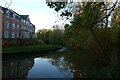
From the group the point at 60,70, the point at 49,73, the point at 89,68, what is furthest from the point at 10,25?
the point at 49,73

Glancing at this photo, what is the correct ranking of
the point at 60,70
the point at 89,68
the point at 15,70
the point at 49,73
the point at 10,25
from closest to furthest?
the point at 49,73
the point at 15,70
the point at 60,70
the point at 89,68
the point at 10,25

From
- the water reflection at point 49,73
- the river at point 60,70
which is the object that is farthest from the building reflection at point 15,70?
the water reflection at point 49,73

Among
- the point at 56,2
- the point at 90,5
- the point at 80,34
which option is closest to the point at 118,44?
the point at 80,34

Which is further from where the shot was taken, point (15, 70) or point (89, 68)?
point (89, 68)

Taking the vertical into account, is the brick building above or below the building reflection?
above

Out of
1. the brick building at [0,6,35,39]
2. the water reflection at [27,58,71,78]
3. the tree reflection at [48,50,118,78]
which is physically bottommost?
the water reflection at [27,58,71,78]

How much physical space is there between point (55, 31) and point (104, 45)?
29974 mm

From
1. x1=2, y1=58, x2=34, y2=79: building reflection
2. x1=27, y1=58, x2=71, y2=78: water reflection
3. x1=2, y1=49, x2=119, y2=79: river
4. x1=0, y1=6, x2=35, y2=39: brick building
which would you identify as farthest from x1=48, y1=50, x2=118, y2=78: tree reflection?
x1=0, y1=6, x2=35, y2=39: brick building

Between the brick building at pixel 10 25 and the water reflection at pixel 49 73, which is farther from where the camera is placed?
the brick building at pixel 10 25

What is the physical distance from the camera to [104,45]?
2350cm

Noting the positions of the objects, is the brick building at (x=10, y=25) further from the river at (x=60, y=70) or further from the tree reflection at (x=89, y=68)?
the tree reflection at (x=89, y=68)

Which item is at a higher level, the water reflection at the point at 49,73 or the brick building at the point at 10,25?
the brick building at the point at 10,25

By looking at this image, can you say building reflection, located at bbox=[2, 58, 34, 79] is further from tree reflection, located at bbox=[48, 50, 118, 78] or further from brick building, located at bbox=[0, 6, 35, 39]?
brick building, located at bbox=[0, 6, 35, 39]

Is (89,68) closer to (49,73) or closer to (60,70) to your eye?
(60,70)
